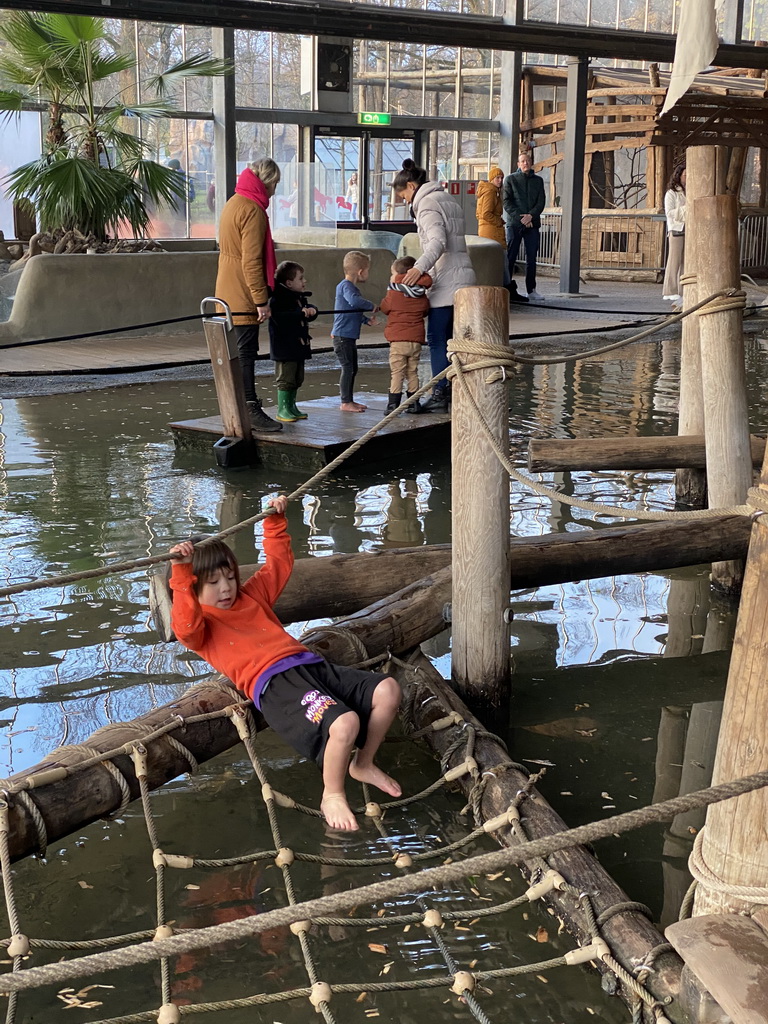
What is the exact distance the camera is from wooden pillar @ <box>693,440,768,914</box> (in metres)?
2.13

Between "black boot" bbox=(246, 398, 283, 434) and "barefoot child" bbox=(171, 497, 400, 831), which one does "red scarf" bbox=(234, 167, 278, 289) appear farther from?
"barefoot child" bbox=(171, 497, 400, 831)

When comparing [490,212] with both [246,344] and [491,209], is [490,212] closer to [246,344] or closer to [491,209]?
[491,209]

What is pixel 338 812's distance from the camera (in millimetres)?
3182

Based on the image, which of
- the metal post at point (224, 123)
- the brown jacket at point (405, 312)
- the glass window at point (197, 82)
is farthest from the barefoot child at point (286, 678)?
the glass window at point (197, 82)

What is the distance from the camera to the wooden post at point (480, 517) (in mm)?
3631

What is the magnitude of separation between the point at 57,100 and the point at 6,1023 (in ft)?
39.2

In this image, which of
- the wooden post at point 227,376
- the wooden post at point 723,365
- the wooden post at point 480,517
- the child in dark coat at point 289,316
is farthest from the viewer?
the child in dark coat at point 289,316

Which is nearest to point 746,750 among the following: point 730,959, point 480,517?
point 730,959

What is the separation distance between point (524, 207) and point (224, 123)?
4281 mm

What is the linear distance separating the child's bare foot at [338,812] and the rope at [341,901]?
135cm

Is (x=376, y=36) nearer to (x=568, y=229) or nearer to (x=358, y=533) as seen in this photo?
(x=568, y=229)

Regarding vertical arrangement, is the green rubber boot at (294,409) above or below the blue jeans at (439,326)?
below

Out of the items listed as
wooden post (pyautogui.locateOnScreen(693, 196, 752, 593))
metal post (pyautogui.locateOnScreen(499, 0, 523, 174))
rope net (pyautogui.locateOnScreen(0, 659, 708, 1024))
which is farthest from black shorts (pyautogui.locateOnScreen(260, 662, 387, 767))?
metal post (pyautogui.locateOnScreen(499, 0, 523, 174))

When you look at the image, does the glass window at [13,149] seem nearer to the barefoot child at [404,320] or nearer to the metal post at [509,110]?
the metal post at [509,110]
